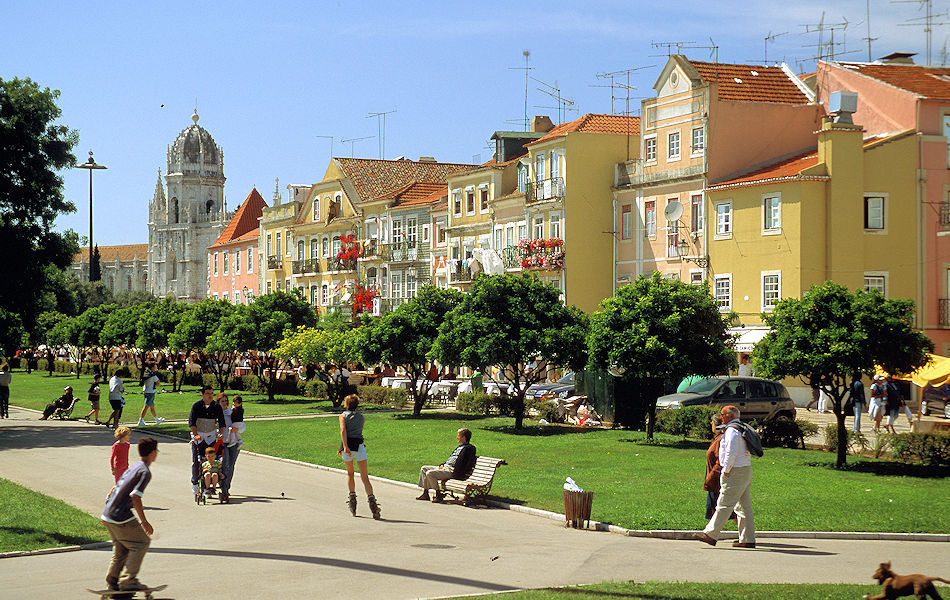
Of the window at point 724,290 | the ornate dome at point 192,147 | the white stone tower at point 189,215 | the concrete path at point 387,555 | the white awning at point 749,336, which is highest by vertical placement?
the ornate dome at point 192,147

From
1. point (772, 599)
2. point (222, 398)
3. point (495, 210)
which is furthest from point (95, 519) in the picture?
point (495, 210)

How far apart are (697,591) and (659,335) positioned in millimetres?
19438

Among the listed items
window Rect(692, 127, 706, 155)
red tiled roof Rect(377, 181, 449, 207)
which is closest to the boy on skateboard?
window Rect(692, 127, 706, 155)

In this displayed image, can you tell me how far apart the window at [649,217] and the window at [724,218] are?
4435 mm

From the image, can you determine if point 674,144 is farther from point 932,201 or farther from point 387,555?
point 387,555

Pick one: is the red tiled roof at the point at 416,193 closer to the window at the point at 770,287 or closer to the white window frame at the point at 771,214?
the white window frame at the point at 771,214

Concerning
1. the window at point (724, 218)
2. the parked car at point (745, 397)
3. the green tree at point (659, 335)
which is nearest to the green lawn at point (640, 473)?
the green tree at point (659, 335)

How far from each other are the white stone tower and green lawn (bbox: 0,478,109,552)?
173 metres

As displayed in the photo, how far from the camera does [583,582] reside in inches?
Answer: 501

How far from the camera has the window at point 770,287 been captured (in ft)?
150

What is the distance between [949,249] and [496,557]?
3813 centimetres

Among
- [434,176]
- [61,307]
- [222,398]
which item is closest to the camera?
[222,398]

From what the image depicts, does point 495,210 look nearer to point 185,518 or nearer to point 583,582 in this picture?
point 185,518

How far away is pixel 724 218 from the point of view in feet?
159
